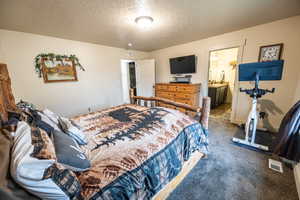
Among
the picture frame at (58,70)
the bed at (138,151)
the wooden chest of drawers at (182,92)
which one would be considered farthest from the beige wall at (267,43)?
the picture frame at (58,70)

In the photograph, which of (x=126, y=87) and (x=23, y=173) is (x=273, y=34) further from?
(x=126, y=87)

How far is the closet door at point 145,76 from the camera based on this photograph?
4641 millimetres

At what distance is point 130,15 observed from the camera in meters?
2.07

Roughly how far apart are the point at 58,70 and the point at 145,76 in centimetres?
276

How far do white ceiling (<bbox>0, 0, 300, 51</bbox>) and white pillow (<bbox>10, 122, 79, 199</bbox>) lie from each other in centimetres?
197

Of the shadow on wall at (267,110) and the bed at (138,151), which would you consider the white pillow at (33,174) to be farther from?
the shadow on wall at (267,110)

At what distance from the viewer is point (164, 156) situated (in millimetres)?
1197

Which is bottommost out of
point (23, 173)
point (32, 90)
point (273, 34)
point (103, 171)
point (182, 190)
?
point (182, 190)

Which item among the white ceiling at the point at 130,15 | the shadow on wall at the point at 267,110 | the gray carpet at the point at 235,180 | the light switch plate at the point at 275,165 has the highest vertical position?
the white ceiling at the point at 130,15

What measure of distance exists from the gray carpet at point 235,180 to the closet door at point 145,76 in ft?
10.6

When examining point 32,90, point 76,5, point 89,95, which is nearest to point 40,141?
point 76,5

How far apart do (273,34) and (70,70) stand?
4775 millimetres

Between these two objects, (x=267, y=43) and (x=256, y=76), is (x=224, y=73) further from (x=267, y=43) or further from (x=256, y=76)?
(x=256, y=76)

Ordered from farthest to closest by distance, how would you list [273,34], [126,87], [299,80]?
[126,87]
[273,34]
[299,80]
